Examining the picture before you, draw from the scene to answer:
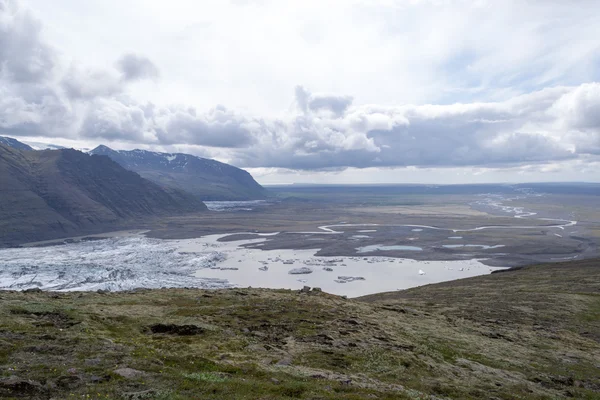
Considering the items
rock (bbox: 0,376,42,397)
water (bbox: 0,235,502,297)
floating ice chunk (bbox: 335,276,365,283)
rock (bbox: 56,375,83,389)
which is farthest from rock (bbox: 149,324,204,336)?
floating ice chunk (bbox: 335,276,365,283)

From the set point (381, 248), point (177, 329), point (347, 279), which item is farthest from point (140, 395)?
point (381, 248)

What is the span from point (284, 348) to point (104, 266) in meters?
114

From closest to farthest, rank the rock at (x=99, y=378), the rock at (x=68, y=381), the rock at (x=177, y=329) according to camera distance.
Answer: the rock at (x=68, y=381) < the rock at (x=99, y=378) < the rock at (x=177, y=329)

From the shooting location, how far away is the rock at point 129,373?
18359 mm

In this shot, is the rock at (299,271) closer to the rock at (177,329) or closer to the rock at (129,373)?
the rock at (177,329)

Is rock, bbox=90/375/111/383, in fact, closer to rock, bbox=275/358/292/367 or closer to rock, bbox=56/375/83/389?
rock, bbox=56/375/83/389

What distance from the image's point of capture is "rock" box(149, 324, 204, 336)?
29.1m

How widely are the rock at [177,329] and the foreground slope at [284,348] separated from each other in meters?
0.12

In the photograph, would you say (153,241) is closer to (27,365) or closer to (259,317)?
(259,317)

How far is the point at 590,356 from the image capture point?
32.2m

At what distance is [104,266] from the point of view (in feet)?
406

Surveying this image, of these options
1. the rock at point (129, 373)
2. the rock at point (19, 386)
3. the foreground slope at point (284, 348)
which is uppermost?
the rock at point (19, 386)

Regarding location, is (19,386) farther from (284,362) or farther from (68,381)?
(284,362)

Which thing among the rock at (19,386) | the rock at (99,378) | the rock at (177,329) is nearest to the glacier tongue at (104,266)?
the rock at (177,329)
